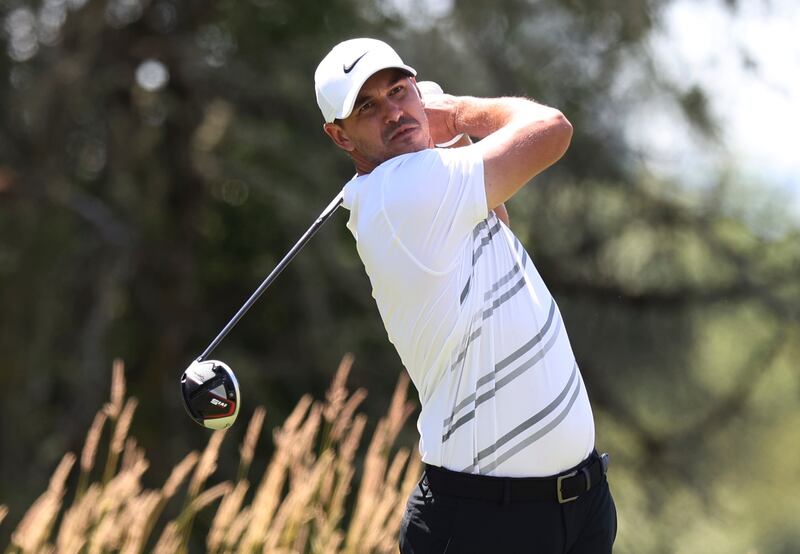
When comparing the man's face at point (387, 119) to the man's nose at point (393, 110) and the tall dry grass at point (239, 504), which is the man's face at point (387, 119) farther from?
the tall dry grass at point (239, 504)

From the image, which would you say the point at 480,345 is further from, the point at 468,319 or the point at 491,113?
the point at 491,113

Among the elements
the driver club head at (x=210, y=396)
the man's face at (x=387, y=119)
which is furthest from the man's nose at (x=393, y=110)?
the driver club head at (x=210, y=396)

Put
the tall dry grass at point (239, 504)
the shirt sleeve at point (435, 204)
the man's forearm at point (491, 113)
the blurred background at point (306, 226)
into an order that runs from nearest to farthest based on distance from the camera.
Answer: the shirt sleeve at point (435, 204) < the man's forearm at point (491, 113) < the tall dry grass at point (239, 504) < the blurred background at point (306, 226)

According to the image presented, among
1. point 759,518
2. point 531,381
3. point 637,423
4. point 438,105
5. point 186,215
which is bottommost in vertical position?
point 759,518

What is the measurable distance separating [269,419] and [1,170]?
228 cm

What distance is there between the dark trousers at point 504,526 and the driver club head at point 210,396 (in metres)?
0.43

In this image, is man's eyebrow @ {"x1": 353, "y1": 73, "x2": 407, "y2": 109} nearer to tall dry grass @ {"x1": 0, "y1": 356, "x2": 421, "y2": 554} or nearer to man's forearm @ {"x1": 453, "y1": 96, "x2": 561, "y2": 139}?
man's forearm @ {"x1": 453, "y1": 96, "x2": 561, "y2": 139}

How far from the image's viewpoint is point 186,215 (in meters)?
9.09

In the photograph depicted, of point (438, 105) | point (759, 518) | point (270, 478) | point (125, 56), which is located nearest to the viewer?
point (438, 105)

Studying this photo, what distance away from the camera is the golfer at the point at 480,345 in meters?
2.35

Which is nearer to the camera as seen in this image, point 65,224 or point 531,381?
point 531,381

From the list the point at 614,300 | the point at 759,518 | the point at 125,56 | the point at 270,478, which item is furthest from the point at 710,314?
the point at 270,478

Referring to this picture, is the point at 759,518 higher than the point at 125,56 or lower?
lower

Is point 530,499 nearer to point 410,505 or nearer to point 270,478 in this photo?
point 410,505
